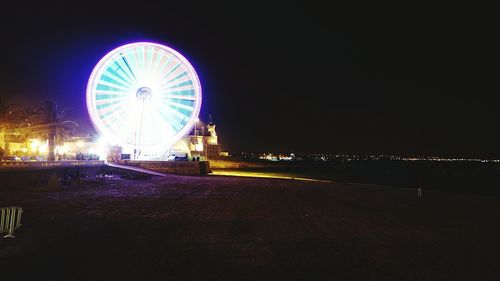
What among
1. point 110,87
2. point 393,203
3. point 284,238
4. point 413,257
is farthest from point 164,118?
point 413,257

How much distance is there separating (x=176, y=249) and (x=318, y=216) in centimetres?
718

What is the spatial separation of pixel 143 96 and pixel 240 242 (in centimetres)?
3165

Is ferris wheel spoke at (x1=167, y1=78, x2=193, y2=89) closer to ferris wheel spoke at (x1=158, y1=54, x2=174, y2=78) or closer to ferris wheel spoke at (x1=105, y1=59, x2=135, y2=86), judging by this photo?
ferris wheel spoke at (x1=158, y1=54, x2=174, y2=78)

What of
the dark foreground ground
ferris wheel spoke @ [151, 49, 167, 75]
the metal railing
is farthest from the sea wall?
the metal railing

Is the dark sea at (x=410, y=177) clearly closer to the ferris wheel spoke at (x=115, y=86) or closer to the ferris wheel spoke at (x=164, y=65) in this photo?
the ferris wheel spoke at (x=164, y=65)

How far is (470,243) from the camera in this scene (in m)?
10.5

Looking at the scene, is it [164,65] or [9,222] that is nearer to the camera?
[9,222]

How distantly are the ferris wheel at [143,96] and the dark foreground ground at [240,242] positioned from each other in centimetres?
2079

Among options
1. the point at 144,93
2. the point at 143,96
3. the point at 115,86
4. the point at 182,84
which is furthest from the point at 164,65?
the point at 115,86

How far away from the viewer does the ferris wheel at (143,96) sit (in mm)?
36094

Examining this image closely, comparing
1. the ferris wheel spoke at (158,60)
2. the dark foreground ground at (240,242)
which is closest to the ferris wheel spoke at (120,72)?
the ferris wheel spoke at (158,60)

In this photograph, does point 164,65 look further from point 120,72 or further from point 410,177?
point 410,177

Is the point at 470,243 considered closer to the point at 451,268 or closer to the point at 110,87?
the point at 451,268

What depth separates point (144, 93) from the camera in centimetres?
3847
